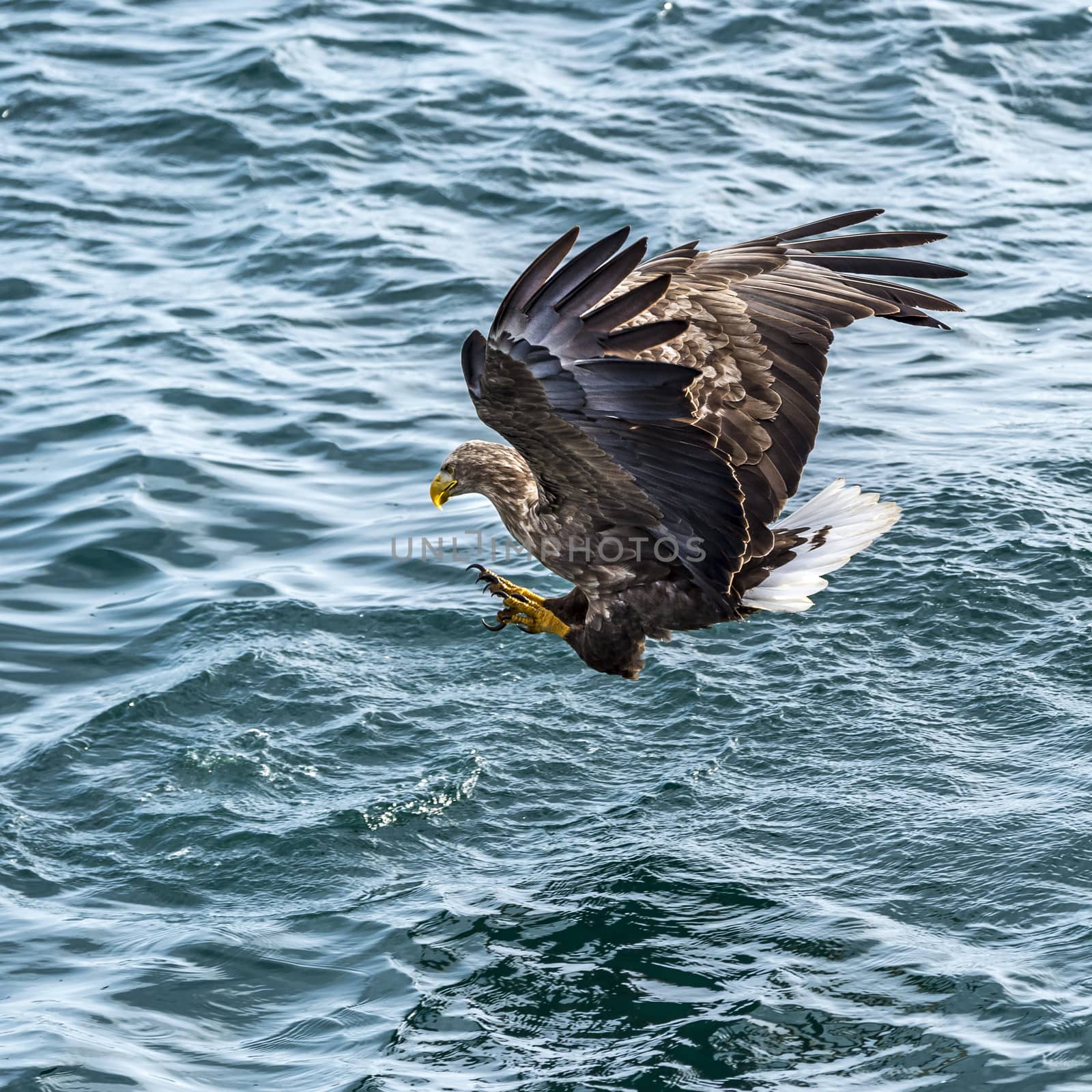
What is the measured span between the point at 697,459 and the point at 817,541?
108 centimetres

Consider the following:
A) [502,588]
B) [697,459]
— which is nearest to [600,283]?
[697,459]

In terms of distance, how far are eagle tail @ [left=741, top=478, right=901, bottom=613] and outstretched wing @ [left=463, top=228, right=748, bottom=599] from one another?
0.31m

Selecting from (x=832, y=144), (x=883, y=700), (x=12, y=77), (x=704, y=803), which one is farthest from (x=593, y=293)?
(x=12, y=77)

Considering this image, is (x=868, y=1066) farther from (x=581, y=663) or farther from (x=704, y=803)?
(x=581, y=663)

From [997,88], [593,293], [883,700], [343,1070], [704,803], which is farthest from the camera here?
[997,88]

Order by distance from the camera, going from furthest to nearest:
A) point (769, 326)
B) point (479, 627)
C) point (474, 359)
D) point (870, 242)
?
point (479, 627), point (870, 242), point (769, 326), point (474, 359)

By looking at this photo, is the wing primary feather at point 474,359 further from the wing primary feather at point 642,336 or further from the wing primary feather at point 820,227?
the wing primary feather at point 820,227

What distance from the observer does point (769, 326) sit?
18.4 ft

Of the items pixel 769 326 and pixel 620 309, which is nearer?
pixel 620 309

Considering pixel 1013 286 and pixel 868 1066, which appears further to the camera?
pixel 1013 286

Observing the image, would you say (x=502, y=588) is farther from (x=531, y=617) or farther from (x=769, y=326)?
(x=769, y=326)

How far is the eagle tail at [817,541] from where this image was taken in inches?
218

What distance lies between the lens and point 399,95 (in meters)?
12.1

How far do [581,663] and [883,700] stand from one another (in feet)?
4.31
